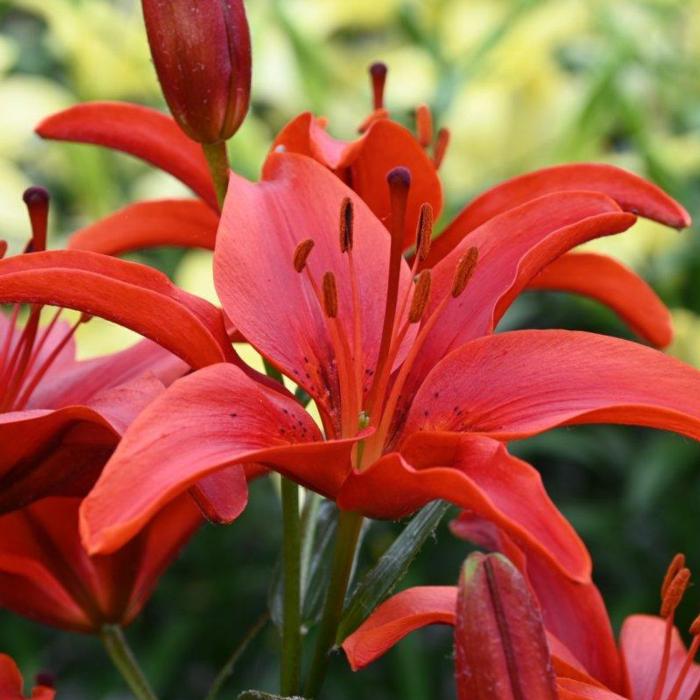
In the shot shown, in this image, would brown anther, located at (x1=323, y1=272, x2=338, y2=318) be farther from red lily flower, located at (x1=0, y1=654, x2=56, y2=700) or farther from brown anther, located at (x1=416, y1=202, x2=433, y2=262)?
red lily flower, located at (x1=0, y1=654, x2=56, y2=700)

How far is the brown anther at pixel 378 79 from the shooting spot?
0.65 metres

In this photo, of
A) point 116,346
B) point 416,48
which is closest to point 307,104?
point 416,48

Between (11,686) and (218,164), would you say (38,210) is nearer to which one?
(218,164)

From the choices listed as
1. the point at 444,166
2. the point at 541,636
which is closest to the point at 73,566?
the point at 541,636

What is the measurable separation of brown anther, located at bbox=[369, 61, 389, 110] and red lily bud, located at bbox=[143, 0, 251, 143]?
0.11 metres

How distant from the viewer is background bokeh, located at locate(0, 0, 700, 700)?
5.01 feet


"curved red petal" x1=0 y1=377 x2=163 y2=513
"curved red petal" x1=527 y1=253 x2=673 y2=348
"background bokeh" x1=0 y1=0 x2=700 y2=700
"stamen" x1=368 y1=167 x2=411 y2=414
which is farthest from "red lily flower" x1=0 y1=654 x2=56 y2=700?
"background bokeh" x1=0 y1=0 x2=700 y2=700

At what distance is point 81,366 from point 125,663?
0.46 ft

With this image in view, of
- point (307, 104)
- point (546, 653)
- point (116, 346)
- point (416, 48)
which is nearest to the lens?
point (546, 653)

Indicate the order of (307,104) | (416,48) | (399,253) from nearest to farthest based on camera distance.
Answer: (399,253) → (307,104) → (416,48)

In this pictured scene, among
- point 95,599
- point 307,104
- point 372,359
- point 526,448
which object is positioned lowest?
point 526,448

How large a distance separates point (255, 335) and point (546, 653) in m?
0.18

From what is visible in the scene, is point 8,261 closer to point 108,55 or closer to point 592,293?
point 592,293

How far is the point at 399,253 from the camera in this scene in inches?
21.0
